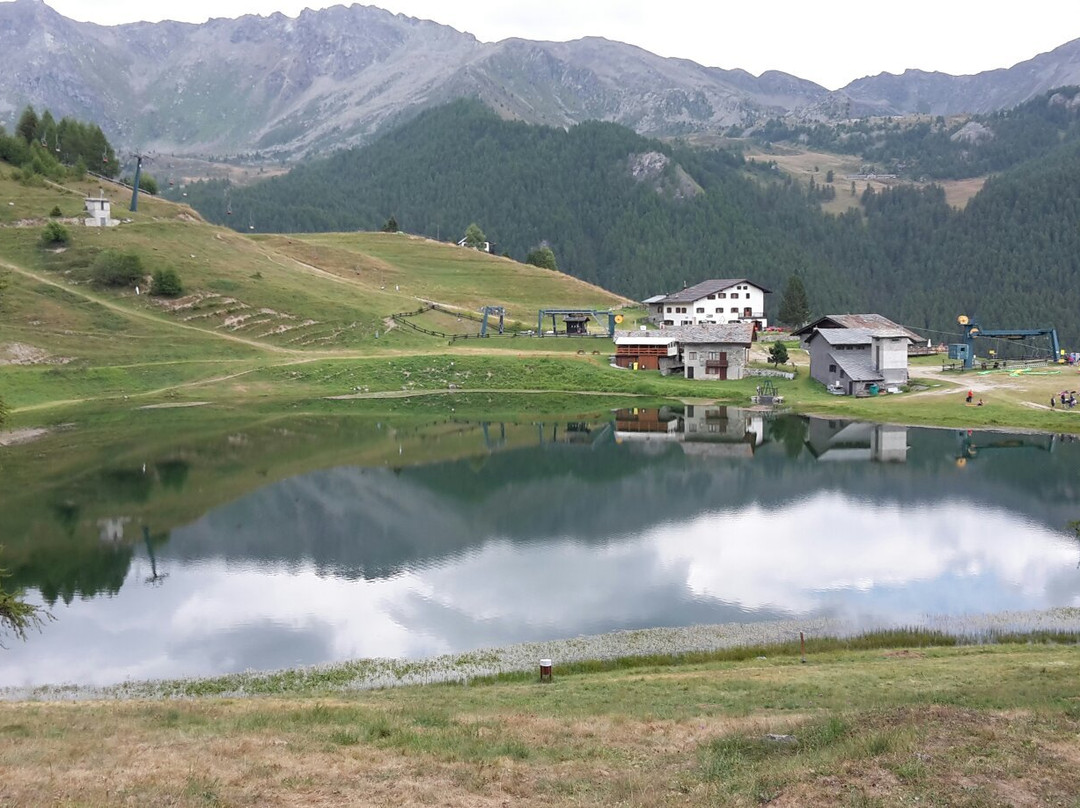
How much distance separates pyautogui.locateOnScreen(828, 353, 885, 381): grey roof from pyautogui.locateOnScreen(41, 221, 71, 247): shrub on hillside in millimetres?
90969

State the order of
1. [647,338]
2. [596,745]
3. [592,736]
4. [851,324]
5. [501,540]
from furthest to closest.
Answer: [647,338], [851,324], [501,540], [592,736], [596,745]

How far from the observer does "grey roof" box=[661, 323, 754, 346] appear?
87.3 m

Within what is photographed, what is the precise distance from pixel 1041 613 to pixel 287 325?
8532cm

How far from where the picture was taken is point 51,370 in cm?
7962

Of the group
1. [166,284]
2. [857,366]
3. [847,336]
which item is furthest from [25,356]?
[857,366]

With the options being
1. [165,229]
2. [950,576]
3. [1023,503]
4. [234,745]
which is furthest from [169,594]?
[165,229]

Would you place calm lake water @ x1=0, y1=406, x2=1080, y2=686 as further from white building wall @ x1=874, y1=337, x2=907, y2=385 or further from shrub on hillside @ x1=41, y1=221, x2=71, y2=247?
shrub on hillside @ x1=41, y1=221, x2=71, y2=247

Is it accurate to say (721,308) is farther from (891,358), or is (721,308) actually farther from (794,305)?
(891,358)

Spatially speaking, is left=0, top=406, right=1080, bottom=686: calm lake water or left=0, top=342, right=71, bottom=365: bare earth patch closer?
left=0, top=406, right=1080, bottom=686: calm lake water

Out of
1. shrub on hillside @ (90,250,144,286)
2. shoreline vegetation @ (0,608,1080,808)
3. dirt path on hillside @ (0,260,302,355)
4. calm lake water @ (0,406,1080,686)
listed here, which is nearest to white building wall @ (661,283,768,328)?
calm lake water @ (0,406,1080,686)

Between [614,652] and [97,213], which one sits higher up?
[97,213]

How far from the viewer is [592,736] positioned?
18.0 m

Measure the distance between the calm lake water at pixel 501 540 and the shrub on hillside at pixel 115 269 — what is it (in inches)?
1764

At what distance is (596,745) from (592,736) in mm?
678
